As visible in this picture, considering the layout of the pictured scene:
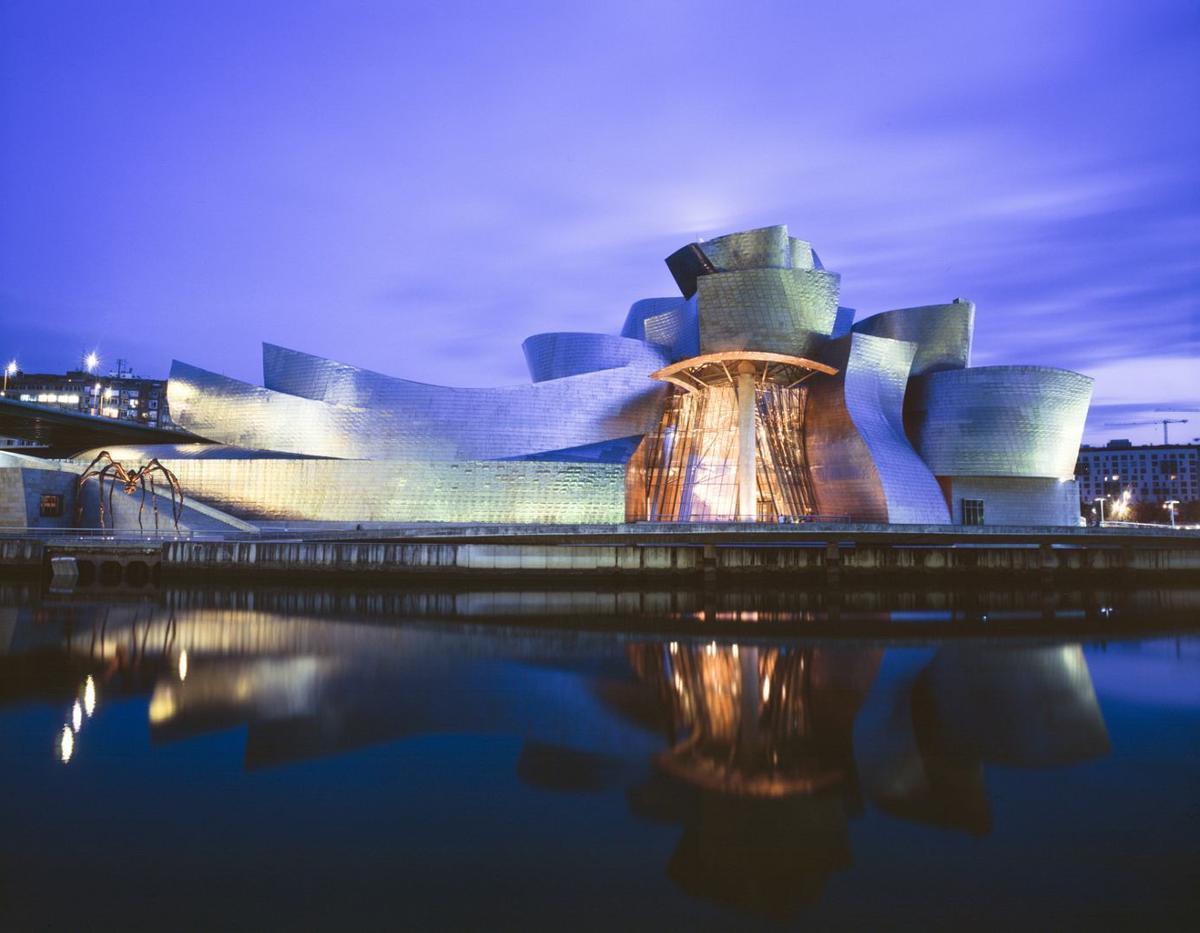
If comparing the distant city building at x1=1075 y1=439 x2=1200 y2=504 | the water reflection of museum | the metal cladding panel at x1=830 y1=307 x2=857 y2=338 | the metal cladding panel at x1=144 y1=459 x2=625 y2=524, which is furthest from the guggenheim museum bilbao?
the distant city building at x1=1075 y1=439 x2=1200 y2=504

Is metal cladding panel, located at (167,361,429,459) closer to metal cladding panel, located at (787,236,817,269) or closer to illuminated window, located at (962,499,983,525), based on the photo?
metal cladding panel, located at (787,236,817,269)

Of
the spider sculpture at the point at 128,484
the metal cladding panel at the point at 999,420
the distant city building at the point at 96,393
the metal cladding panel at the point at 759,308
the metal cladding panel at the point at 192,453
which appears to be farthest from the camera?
the distant city building at the point at 96,393

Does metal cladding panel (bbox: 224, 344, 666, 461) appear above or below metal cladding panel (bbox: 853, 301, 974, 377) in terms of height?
below

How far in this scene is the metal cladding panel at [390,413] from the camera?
27.5 m

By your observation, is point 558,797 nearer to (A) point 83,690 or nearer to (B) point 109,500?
(A) point 83,690

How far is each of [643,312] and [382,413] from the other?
535 inches

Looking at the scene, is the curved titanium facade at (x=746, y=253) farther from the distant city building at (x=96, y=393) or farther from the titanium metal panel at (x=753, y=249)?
the distant city building at (x=96, y=393)

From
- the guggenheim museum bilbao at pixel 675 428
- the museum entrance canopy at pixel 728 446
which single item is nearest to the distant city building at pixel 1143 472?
the guggenheim museum bilbao at pixel 675 428

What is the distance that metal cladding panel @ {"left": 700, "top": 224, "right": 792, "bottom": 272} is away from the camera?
29.5 meters

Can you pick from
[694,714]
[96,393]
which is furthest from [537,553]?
[96,393]

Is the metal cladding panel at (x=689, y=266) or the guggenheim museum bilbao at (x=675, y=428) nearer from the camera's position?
the guggenheim museum bilbao at (x=675, y=428)

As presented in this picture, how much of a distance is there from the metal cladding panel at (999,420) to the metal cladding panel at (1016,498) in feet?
4.64

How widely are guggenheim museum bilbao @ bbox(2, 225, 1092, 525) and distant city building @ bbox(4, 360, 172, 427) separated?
137ft

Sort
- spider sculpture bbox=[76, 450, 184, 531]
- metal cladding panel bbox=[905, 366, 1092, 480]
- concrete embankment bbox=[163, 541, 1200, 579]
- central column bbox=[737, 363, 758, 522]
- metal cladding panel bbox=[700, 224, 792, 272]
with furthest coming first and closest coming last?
metal cladding panel bbox=[905, 366, 1092, 480], metal cladding panel bbox=[700, 224, 792, 272], central column bbox=[737, 363, 758, 522], spider sculpture bbox=[76, 450, 184, 531], concrete embankment bbox=[163, 541, 1200, 579]
